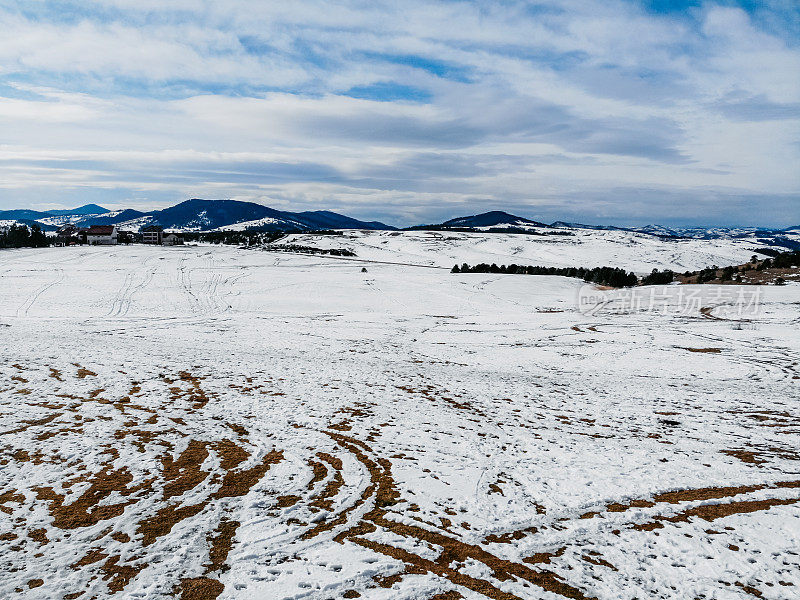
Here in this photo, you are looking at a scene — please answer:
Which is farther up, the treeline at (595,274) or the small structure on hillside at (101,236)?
the small structure on hillside at (101,236)

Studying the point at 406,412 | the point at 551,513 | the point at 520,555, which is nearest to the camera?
the point at 520,555

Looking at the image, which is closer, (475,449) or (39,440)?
(39,440)

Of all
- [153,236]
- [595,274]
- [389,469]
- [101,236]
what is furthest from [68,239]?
[389,469]

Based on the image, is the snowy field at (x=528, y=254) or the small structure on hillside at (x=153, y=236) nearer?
the snowy field at (x=528, y=254)

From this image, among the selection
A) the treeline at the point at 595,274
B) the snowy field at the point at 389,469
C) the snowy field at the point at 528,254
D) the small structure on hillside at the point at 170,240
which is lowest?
the snowy field at the point at 389,469

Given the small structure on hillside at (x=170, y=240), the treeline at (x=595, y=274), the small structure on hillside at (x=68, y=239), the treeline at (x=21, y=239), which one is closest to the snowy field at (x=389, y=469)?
the treeline at (x=595, y=274)

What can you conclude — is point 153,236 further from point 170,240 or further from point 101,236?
point 101,236

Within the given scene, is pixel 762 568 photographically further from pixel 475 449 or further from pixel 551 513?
pixel 475 449

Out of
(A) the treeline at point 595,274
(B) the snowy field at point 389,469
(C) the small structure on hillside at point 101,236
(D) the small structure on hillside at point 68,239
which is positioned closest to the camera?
(B) the snowy field at point 389,469

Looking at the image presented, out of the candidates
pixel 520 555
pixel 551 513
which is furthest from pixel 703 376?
pixel 520 555

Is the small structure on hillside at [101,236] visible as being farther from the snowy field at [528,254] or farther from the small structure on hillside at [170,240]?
the snowy field at [528,254]
